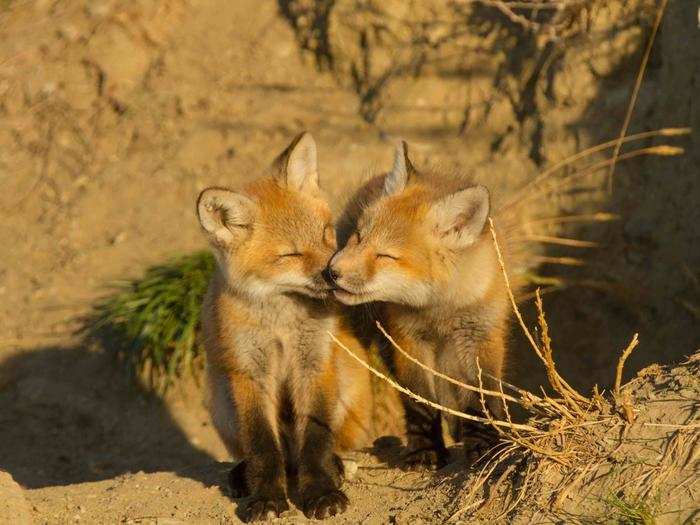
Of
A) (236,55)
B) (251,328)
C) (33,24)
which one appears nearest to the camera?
(251,328)

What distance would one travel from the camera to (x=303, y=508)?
477 cm

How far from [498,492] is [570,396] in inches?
21.0

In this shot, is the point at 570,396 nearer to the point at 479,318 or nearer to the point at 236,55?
the point at 479,318

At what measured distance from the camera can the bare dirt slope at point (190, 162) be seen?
7.25 metres

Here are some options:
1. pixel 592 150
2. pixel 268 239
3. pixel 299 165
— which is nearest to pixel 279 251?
pixel 268 239

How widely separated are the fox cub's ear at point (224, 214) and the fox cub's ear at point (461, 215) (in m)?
0.95

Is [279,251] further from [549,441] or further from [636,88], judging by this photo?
[636,88]

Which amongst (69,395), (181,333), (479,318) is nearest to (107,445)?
(69,395)

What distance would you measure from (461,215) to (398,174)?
480mm

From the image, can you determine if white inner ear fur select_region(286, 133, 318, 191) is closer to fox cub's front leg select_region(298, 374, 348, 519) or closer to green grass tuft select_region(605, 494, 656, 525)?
fox cub's front leg select_region(298, 374, 348, 519)

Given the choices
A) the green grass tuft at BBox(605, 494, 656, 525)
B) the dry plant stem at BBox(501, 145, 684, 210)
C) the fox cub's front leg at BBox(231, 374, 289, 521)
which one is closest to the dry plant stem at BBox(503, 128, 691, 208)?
the dry plant stem at BBox(501, 145, 684, 210)

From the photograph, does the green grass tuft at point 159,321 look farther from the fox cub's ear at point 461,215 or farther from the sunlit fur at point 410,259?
the fox cub's ear at point 461,215

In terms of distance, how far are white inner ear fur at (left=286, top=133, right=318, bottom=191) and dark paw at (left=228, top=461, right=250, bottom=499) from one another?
1519 millimetres

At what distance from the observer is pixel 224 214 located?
5.06 m
